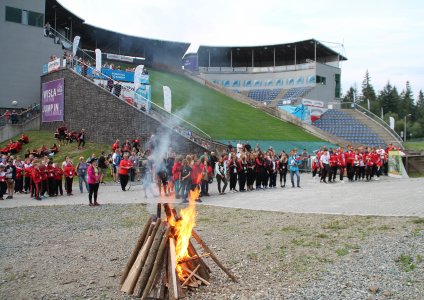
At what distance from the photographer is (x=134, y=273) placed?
6.63 m

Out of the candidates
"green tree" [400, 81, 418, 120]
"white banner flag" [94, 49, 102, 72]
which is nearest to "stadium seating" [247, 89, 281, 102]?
"white banner flag" [94, 49, 102, 72]

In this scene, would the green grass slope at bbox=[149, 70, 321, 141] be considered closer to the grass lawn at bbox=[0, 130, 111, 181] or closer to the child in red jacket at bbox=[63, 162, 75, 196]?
the grass lawn at bbox=[0, 130, 111, 181]

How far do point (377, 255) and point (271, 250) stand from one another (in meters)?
2.04

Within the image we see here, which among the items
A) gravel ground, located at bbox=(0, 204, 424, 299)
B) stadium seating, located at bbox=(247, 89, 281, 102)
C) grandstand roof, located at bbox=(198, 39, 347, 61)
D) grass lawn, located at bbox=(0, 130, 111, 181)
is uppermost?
grandstand roof, located at bbox=(198, 39, 347, 61)

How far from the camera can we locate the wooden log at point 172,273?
6.11m

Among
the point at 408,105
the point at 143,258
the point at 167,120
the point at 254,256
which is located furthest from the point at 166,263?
the point at 408,105

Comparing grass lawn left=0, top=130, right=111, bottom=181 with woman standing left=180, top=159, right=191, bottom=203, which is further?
grass lawn left=0, top=130, right=111, bottom=181

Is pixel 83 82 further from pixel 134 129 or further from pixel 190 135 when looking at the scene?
pixel 190 135

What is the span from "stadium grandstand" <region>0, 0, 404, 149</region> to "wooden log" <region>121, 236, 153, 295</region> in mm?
32363

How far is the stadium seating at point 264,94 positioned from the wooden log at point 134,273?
1962 inches

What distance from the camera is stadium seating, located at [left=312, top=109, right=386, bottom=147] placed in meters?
43.8

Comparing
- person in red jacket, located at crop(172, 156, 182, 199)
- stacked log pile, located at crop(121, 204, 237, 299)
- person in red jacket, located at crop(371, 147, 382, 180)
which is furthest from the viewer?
person in red jacket, located at crop(371, 147, 382, 180)

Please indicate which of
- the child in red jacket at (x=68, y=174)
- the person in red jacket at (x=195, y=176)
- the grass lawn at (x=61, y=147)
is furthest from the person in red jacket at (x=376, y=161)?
the child in red jacket at (x=68, y=174)

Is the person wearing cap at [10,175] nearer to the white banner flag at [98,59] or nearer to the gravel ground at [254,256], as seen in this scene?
the gravel ground at [254,256]
